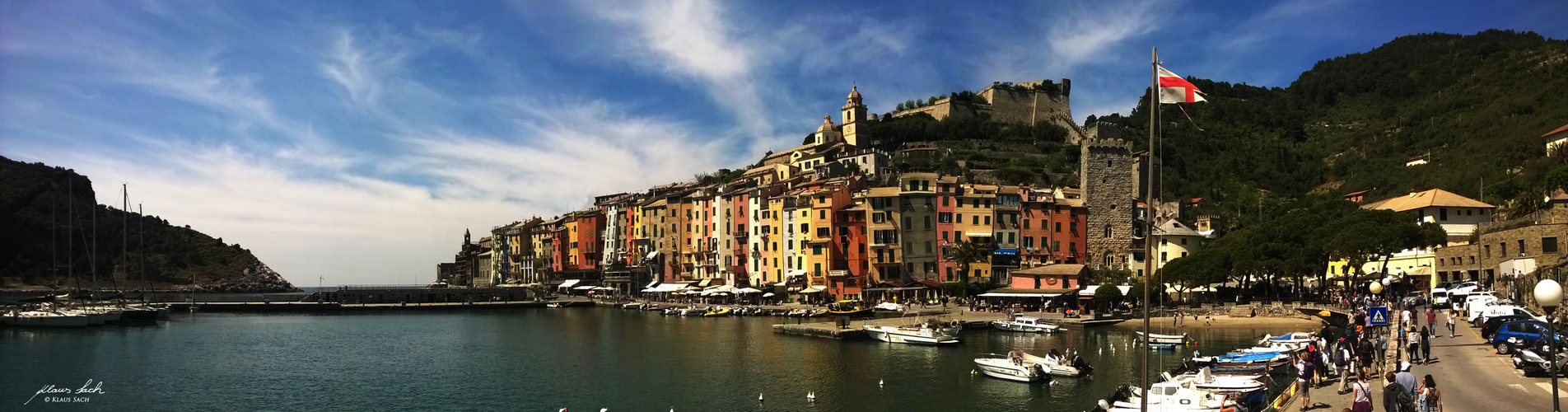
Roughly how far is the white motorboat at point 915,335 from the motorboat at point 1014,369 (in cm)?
1144

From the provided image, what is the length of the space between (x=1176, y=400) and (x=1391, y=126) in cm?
11263

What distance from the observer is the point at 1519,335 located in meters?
25.2

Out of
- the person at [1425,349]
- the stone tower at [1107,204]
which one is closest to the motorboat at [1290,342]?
the person at [1425,349]

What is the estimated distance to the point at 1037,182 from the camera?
97312 mm

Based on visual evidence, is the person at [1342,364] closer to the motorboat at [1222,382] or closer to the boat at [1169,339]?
the motorboat at [1222,382]

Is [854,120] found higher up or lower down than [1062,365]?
higher up

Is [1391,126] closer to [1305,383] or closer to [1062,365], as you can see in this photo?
[1062,365]

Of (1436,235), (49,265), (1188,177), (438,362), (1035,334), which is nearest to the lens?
(438,362)

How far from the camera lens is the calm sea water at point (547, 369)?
1313 inches

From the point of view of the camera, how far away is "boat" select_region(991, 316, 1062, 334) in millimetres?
54219

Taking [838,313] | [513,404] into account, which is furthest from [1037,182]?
[513,404]

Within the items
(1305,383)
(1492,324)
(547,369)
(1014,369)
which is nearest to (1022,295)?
(1014,369)

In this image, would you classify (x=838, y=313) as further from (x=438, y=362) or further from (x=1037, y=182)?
(x=1037, y=182)

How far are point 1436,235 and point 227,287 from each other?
197236 millimetres
